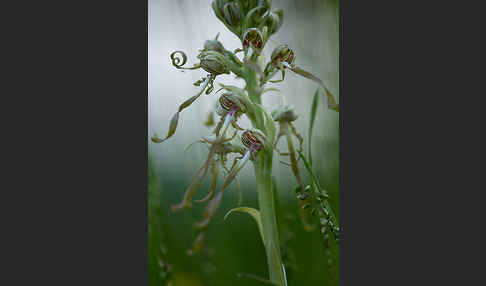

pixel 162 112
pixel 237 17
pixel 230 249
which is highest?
pixel 237 17

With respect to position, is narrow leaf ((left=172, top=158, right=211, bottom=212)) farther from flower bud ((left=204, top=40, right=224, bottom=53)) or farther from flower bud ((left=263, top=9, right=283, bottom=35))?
flower bud ((left=263, top=9, right=283, bottom=35))

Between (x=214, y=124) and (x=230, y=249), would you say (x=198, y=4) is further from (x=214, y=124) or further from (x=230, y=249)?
(x=230, y=249)

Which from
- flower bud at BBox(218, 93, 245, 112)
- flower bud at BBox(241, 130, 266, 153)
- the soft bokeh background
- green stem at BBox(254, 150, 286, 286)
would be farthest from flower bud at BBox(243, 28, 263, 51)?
green stem at BBox(254, 150, 286, 286)

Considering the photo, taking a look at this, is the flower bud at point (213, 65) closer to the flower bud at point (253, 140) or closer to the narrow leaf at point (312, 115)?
the flower bud at point (253, 140)

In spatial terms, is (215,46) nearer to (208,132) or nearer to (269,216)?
(208,132)

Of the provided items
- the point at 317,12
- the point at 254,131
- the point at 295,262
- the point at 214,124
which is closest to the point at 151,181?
the point at 214,124
